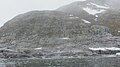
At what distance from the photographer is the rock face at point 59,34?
11107cm

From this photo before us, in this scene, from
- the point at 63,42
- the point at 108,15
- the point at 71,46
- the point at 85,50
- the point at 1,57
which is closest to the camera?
the point at 1,57

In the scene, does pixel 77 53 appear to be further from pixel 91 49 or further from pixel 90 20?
pixel 90 20

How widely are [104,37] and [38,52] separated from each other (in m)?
35.3

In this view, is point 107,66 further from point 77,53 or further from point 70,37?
point 70,37

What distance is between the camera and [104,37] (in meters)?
133

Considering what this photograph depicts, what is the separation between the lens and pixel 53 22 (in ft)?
535

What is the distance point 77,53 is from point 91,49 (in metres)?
6.47

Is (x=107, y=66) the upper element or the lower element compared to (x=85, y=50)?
upper

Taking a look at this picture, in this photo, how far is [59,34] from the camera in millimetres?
144625

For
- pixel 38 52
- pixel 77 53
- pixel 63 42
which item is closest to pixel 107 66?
pixel 77 53

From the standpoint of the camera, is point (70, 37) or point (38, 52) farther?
point (70, 37)

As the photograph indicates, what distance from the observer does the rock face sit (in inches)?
A: 4373

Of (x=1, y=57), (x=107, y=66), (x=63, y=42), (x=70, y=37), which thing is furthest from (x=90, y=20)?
(x=107, y=66)

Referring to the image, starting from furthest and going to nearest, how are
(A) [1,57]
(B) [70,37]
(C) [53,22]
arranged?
(C) [53,22] < (B) [70,37] < (A) [1,57]
